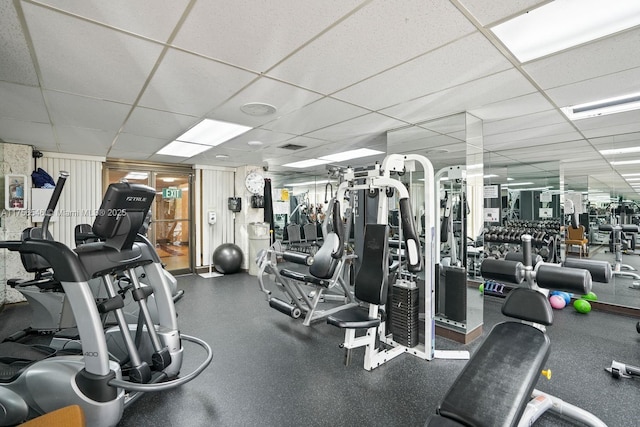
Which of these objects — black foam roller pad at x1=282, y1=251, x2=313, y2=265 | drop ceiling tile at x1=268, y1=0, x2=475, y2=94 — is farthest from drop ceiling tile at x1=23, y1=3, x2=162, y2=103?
black foam roller pad at x1=282, y1=251, x2=313, y2=265

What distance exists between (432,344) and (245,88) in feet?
9.08

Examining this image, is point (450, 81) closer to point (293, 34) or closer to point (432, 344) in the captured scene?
point (293, 34)

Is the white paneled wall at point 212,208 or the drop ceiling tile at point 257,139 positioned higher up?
the drop ceiling tile at point 257,139

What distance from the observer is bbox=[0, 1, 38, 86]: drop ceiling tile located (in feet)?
4.75

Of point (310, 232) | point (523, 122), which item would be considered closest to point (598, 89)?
A: point (523, 122)

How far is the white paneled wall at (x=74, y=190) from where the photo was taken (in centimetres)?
495

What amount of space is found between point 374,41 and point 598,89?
6.65ft

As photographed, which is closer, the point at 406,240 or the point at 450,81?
the point at 450,81

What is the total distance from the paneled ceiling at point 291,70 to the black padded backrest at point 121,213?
2.74 ft

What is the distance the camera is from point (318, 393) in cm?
224

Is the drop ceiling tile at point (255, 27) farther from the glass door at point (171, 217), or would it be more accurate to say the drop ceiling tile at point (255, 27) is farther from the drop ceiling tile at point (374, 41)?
the glass door at point (171, 217)

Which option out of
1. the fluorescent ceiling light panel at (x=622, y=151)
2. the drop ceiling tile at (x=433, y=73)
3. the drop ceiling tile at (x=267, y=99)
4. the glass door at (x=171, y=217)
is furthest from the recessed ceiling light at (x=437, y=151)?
the glass door at (x=171, y=217)

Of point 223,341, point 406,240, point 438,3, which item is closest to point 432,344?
point 406,240

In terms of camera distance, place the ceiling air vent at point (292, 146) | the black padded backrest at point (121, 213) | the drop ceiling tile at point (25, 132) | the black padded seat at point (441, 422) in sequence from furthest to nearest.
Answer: the ceiling air vent at point (292, 146)
the drop ceiling tile at point (25, 132)
the black padded backrest at point (121, 213)
the black padded seat at point (441, 422)
